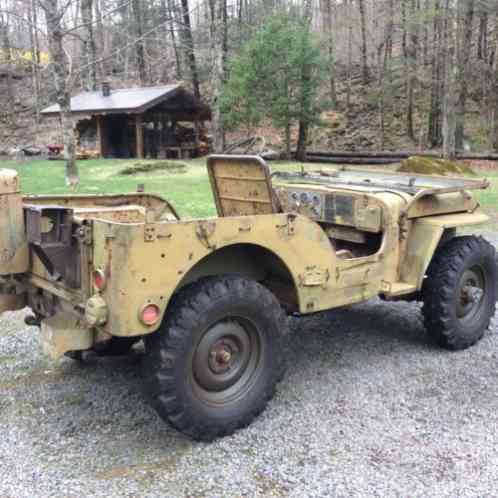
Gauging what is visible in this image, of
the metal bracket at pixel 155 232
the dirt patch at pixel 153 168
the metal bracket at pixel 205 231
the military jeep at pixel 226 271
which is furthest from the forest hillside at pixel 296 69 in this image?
the metal bracket at pixel 155 232

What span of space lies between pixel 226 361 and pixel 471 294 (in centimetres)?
224

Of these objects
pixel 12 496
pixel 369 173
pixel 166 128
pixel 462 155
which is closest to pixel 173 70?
pixel 166 128

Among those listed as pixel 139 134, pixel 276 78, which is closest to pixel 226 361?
pixel 276 78

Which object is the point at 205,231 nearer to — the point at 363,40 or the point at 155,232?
the point at 155,232

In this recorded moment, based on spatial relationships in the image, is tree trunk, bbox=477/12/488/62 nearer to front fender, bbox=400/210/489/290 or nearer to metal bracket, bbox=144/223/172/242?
front fender, bbox=400/210/489/290

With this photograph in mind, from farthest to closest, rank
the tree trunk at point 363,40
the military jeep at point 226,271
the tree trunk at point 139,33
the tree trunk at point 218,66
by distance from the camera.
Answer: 1. the tree trunk at point 139,33
2. the tree trunk at point 363,40
3. the tree trunk at point 218,66
4. the military jeep at point 226,271

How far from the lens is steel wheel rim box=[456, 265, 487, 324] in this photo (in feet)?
15.6

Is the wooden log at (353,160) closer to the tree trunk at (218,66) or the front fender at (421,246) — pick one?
the tree trunk at (218,66)

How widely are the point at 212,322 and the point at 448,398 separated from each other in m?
1.72

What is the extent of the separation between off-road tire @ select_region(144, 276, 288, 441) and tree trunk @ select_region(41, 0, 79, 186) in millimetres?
10276

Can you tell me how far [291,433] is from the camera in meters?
3.54

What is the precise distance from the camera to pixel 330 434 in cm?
352

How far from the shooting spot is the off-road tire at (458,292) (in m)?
4.65

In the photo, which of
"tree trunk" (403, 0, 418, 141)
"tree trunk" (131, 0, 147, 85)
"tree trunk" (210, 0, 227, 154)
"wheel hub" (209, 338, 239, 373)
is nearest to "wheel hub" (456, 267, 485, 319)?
"wheel hub" (209, 338, 239, 373)
